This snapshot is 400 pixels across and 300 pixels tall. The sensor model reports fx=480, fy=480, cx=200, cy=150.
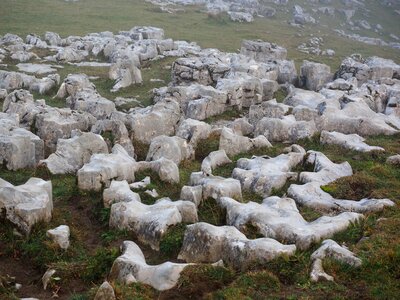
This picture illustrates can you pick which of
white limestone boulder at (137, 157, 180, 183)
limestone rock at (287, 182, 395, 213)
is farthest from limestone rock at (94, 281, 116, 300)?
white limestone boulder at (137, 157, 180, 183)

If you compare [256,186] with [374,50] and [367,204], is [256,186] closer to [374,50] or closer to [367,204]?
[367,204]

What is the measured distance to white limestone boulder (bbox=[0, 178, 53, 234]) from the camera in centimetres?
1697

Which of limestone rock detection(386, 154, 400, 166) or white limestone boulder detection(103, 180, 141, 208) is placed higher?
limestone rock detection(386, 154, 400, 166)

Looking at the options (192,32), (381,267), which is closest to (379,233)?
(381,267)

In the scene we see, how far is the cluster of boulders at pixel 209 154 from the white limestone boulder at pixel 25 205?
4 cm

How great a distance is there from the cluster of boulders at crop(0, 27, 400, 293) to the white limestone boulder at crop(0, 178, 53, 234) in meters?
0.04

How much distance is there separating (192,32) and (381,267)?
6535 centimetres

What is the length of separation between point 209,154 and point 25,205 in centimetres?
1090

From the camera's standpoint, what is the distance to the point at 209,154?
84.2ft

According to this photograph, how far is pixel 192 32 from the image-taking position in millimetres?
75188

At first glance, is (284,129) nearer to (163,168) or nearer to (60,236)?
(163,168)

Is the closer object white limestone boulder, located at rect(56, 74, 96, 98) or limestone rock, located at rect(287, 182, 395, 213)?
limestone rock, located at rect(287, 182, 395, 213)

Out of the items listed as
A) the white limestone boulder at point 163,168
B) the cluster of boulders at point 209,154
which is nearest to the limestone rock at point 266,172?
the cluster of boulders at point 209,154

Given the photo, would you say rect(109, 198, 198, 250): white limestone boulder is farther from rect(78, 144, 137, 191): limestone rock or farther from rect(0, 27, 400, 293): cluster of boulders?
rect(78, 144, 137, 191): limestone rock
